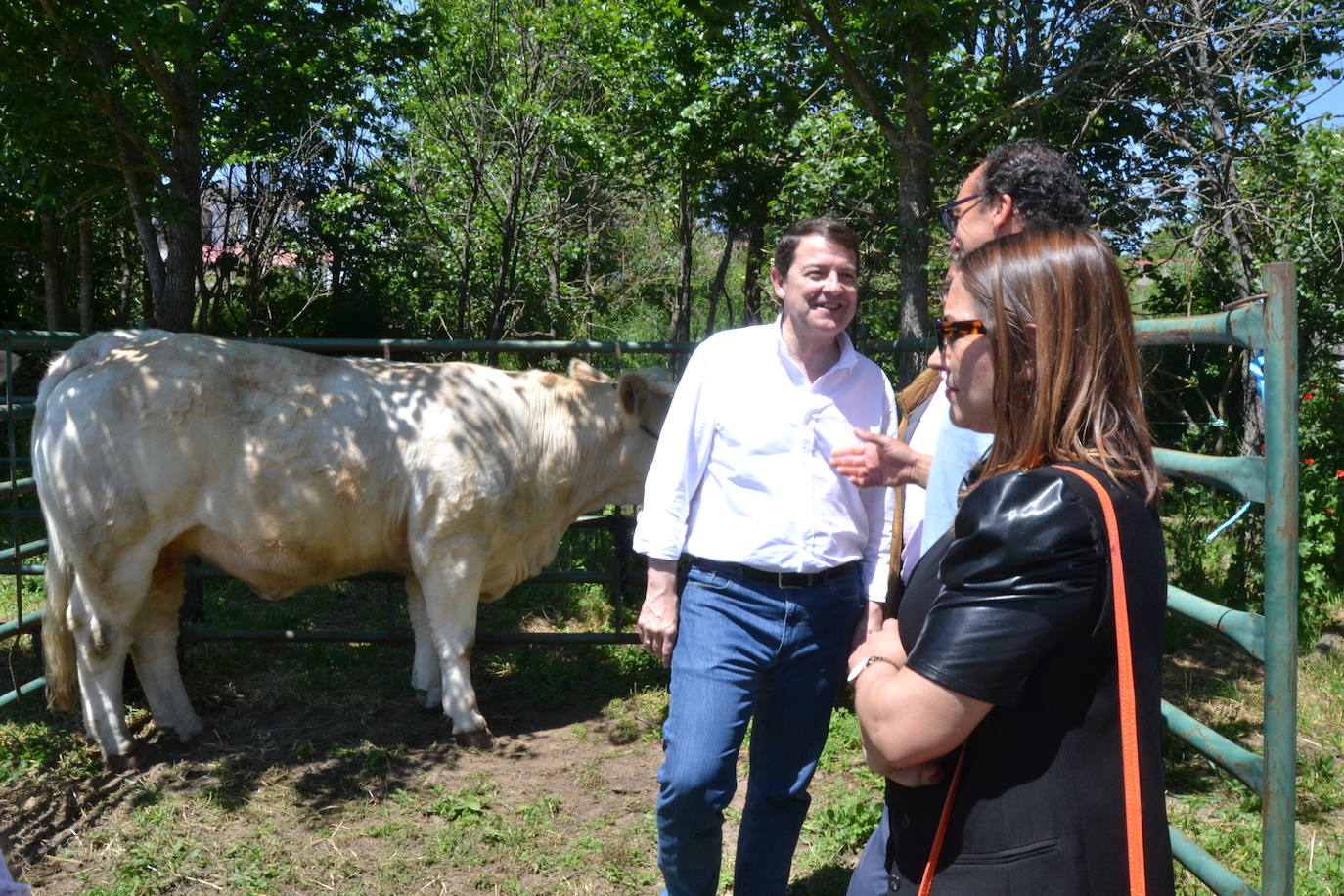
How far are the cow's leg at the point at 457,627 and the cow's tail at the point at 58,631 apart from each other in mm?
1568

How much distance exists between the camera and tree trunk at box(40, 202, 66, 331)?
12172mm

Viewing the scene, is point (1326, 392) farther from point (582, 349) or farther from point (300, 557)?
point (300, 557)

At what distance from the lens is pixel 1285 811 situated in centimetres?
191

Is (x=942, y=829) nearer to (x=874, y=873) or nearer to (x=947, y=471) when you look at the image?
(x=874, y=873)

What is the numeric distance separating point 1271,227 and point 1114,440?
6.26m

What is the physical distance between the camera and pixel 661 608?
2957 millimetres

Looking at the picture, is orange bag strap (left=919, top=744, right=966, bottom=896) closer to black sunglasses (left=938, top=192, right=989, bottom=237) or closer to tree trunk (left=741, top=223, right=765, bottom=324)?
black sunglasses (left=938, top=192, right=989, bottom=237)

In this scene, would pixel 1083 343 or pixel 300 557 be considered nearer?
pixel 1083 343

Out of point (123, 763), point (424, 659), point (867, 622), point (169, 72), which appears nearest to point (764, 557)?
point (867, 622)

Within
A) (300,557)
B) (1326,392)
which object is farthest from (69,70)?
(1326,392)

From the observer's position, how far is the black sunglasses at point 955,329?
1562mm

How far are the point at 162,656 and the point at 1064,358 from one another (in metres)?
4.78

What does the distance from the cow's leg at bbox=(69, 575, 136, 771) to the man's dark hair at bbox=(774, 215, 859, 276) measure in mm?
3478

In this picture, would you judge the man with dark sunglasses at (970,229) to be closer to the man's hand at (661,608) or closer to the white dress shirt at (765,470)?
the white dress shirt at (765,470)
